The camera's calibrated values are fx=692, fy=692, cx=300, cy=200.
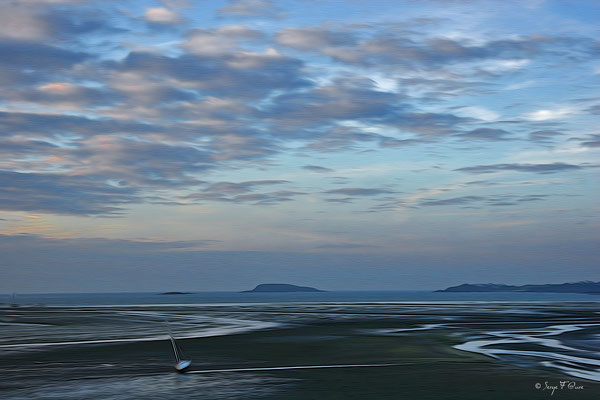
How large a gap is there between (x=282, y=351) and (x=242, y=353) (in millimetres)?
2768

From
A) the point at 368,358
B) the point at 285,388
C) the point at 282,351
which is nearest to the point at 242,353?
the point at 282,351

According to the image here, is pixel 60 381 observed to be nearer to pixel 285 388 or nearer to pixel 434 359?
pixel 285 388

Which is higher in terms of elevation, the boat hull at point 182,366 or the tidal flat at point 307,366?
the boat hull at point 182,366

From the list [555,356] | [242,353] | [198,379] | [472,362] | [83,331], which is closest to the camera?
[198,379]

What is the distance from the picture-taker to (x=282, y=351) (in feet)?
134

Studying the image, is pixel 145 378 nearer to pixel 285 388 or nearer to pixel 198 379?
pixel 198 379

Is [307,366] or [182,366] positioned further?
[307,366]

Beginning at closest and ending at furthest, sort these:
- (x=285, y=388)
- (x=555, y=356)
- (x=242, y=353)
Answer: (x=285, y=388)
(x=555, y=356)
(x=242, y=353)

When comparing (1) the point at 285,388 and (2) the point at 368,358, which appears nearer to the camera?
(1) the point at 285,388

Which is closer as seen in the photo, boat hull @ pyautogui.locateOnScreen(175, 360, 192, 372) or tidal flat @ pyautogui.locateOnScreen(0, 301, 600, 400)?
tidal flat @ pyautogui.locateOnScreen(0, 301, 600, 400)

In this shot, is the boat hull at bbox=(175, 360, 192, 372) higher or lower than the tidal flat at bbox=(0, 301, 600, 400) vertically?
higher

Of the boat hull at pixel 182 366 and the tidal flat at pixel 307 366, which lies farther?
the boat hull at pixel 182 366

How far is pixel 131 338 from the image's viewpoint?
4975 centimetres

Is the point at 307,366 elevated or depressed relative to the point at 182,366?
depressed
